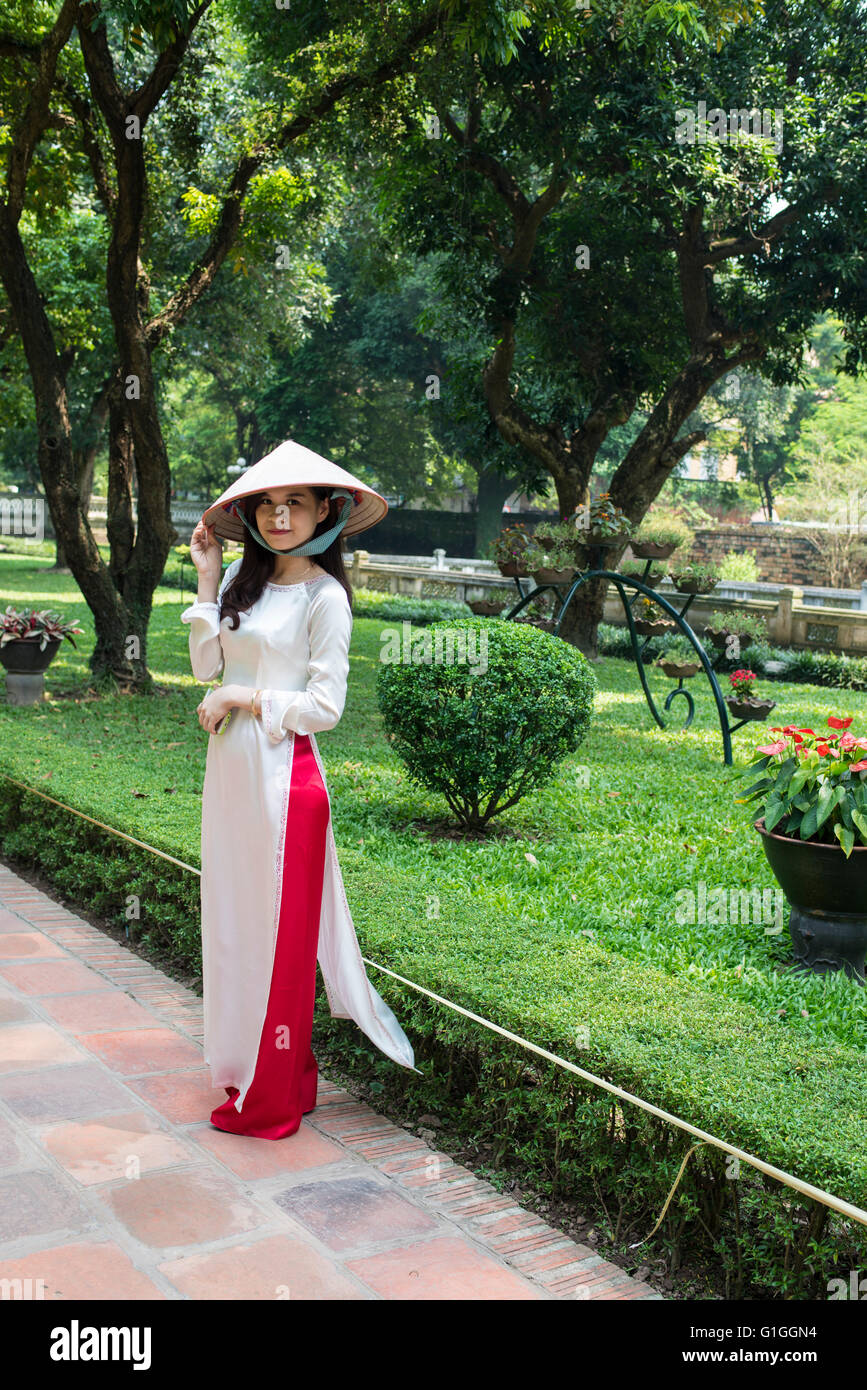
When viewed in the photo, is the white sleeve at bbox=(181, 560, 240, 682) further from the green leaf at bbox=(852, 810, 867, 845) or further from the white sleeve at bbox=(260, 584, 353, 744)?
the green leaf at bbox=(852, 810, 867, 845)

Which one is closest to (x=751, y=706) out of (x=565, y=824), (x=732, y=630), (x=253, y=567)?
(x=565, y=824)

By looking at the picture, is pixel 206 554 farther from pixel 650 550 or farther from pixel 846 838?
pixel 650 550

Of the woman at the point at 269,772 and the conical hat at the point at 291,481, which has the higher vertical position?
the conical hat at the point at 291,481

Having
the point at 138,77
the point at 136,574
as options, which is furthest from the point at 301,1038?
the point at 138,77

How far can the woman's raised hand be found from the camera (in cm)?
351

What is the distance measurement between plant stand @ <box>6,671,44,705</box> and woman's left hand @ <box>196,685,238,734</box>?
751 centimetres

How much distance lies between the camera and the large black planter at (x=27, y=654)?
10.2 meters

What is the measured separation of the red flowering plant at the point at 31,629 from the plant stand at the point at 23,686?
27cm

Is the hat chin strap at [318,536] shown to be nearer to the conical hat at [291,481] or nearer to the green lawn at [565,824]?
the conical hat at [291,481]

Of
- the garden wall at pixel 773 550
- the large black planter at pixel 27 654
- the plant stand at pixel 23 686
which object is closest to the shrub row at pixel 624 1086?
the large black planter at pixel 27 654

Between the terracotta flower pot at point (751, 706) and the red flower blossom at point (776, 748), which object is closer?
the red flower blossom at point (776, 748)

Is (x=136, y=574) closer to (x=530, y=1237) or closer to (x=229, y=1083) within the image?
(x=229, y=1083)

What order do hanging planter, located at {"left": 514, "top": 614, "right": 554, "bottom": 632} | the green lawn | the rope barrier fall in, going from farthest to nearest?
1. hanging planter, located at {"left": 514, "top": 614, "right": 554, "bottom": 632}
2. the green lawn
3. the rope barrier

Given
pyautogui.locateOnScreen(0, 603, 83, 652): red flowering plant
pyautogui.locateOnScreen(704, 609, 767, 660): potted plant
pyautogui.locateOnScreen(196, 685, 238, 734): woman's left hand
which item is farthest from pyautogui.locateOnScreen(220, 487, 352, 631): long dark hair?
pyautogui.locateOnScreen(704, 609, 767, 660): potted plant
